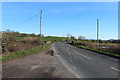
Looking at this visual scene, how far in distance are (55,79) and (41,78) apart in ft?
2.40

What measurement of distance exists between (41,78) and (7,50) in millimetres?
14210

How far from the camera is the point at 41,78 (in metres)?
7.07

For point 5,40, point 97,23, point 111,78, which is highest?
point 97,23

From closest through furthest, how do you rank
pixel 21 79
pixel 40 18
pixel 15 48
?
pixel 21 79, pixel 15 48, pixel 40 18

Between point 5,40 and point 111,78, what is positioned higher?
point 5,40

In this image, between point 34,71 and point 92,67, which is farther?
point 92,67

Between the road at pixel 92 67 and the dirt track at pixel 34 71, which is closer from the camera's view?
the dirt track at pixel 34 71

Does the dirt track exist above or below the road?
above

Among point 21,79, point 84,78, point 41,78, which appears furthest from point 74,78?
point 21,79

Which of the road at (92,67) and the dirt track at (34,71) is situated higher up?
the dirt track at (34,71)

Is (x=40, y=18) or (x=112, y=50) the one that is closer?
(x=112, y=50)

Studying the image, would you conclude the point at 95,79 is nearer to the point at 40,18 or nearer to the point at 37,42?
the point at 40,18

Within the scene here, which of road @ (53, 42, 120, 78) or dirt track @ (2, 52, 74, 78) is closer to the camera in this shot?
dirt track @ (2, 52, 74, 78)

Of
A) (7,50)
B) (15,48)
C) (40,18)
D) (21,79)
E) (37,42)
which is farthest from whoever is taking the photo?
(37,42)
